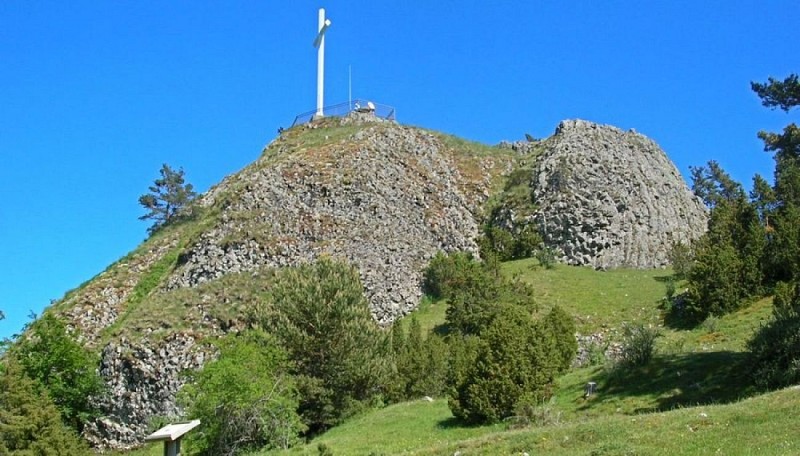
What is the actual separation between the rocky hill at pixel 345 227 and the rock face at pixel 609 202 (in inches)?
4.9

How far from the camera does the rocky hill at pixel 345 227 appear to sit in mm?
44844

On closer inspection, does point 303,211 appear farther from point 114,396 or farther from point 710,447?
point 710,447

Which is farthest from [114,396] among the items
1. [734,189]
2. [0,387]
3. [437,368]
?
[734,189]

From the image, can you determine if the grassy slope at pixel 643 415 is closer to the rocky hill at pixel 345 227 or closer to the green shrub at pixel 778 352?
the green shrub at pixel 778 352

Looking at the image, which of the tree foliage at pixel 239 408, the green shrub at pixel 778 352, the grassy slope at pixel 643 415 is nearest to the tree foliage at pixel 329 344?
the grassy slope at pixel 643 415

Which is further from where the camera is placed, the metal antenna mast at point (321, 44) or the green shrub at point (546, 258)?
the metal antenna mast at point (321, 44)

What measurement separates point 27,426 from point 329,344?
14494mm

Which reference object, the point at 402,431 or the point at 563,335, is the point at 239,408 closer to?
the point at 402,431

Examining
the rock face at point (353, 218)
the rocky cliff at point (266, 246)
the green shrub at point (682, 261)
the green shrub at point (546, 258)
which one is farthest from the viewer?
the green shrub at point (546, 258)

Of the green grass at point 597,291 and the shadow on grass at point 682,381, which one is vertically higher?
the green grass at point 597,291

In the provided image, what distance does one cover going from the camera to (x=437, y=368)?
3641cm

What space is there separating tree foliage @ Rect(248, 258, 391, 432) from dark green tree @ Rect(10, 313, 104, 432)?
14.1 meters

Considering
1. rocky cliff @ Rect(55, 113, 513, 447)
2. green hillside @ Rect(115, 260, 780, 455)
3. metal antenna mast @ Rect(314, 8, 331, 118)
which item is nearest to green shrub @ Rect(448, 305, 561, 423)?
green hillside @ Rect(115, 260, 780, 455)

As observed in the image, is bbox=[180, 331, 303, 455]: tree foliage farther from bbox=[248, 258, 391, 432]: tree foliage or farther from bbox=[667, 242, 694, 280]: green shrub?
bbox=[667, 242, 694, 280]: green shrub
